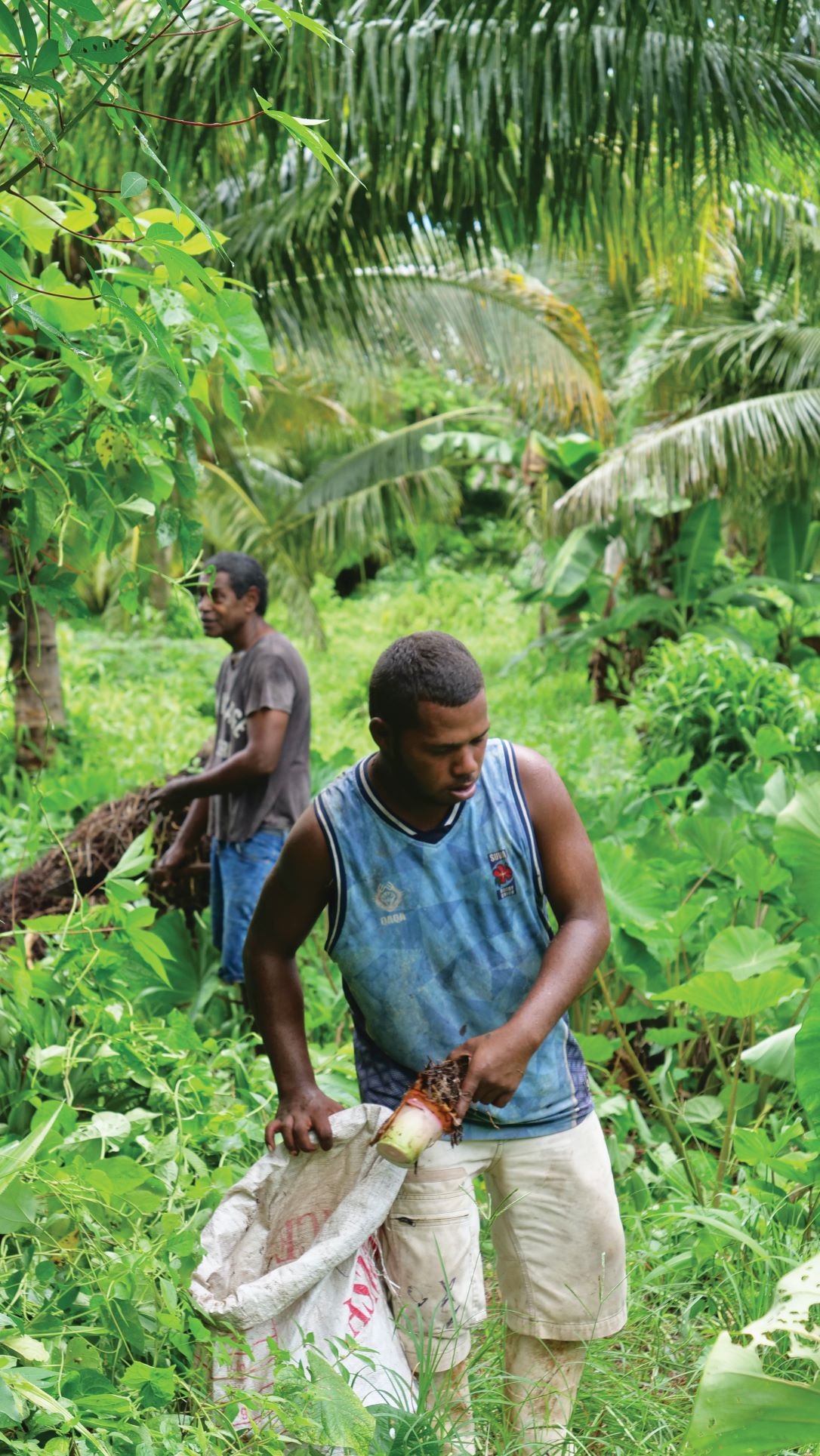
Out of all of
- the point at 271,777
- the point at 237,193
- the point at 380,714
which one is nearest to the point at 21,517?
the point at 380,714

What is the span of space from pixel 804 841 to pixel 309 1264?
148cm

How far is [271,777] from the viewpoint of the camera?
171 inches

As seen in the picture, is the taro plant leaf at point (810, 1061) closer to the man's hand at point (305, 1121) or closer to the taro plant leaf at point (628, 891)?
the man's hand at point (305, 1121)

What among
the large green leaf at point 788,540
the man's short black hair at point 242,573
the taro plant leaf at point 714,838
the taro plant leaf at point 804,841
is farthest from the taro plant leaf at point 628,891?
the large green leaf at point 788,540

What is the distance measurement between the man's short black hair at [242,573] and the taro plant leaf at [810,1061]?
8.26ft

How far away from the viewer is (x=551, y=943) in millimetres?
2219

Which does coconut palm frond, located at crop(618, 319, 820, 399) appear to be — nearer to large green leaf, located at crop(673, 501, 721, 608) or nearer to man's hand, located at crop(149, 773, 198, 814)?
large green leaf, located at crop(673, 501, 721, 608)

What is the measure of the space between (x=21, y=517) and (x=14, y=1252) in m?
1.39

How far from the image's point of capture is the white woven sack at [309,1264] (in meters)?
2.05

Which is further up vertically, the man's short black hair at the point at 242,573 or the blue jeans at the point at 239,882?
the man's short black hair at the point at 242,573

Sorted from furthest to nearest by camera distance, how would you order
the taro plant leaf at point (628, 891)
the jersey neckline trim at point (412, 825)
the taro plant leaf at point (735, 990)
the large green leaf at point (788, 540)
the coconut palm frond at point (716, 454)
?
the large green leaf at point (788, 540), the coconut palm frond at point (716, 454), the taro plant leaf at point (628, 891), the taro plant leaf at point (735, 990), the jersey neckline trim at point (412, 825)

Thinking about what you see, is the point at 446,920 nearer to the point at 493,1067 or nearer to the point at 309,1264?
the point at 493,1067

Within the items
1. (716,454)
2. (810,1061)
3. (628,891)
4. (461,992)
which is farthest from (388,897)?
(716,454)

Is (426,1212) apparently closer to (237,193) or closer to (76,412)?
(76,412)
